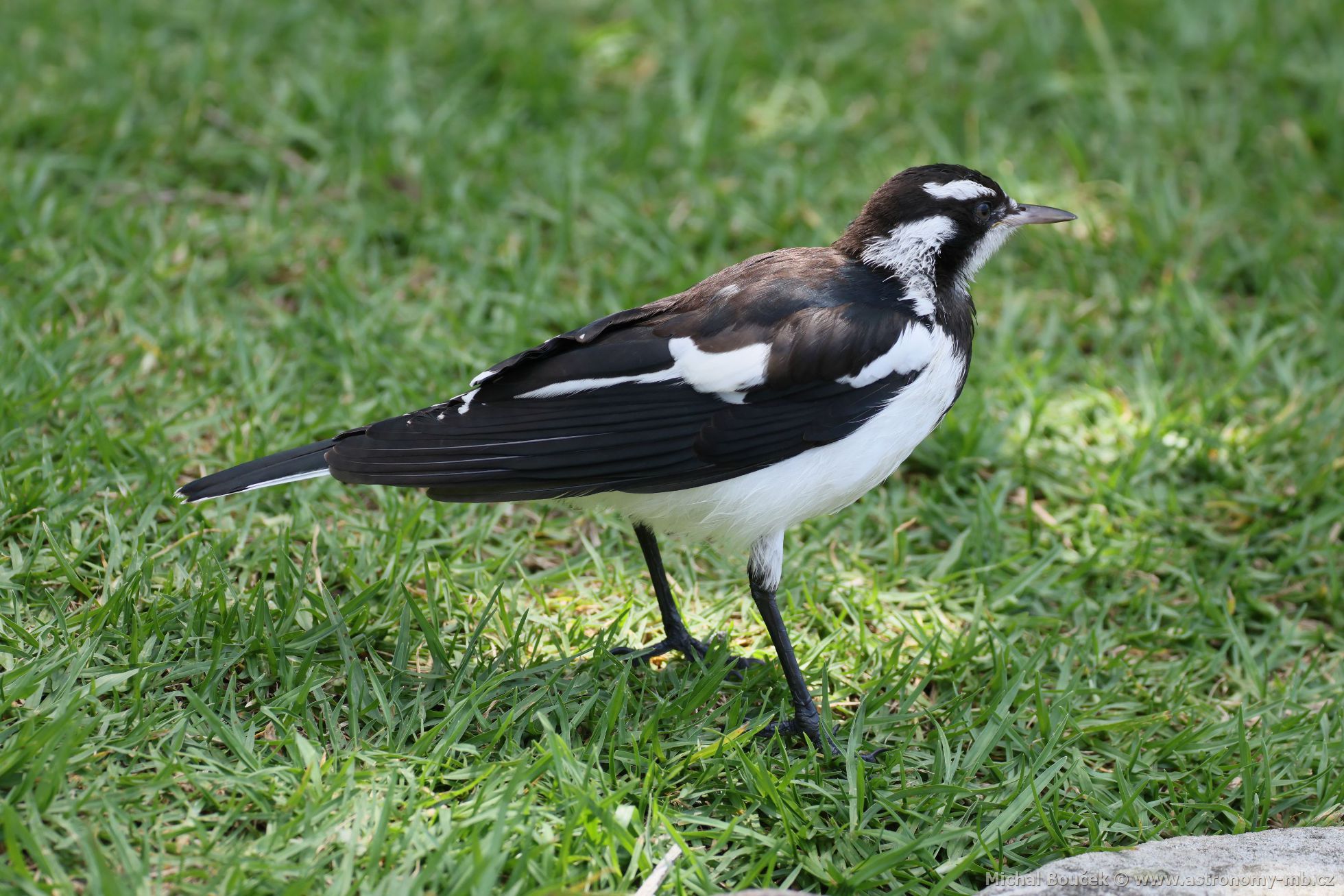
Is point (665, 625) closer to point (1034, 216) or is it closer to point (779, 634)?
point (779, 634)

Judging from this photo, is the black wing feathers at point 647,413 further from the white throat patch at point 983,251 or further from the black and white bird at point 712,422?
the white throat patch at point 983,251

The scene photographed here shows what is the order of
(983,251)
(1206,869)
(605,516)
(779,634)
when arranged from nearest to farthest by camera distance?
(1206,869) → (779,634) → (983,251) → (605,516)

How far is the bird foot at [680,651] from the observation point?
3.28 meters

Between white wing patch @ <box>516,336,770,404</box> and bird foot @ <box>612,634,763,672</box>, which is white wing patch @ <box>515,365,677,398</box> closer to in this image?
white wing patch @ <box>516,336,770,404</box>

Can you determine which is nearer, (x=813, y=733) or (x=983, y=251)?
(x=813, y=733)

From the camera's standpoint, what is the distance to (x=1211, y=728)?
321cm

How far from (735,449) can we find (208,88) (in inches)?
144

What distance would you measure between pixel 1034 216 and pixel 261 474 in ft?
6.97

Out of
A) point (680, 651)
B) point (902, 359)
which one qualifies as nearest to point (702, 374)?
point (902, 359)

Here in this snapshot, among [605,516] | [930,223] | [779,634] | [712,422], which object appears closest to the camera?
[712,422]

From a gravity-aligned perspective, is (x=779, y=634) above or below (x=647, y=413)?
below

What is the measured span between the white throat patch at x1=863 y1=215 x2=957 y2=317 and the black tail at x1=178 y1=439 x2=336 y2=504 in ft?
4.81

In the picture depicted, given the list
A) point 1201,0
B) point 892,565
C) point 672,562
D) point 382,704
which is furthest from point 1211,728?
point 1201,0

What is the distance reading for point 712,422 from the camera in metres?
2.94
